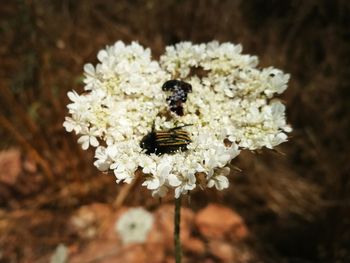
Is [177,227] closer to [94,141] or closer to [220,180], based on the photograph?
[220,180]

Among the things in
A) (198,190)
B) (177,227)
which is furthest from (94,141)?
(198,190)

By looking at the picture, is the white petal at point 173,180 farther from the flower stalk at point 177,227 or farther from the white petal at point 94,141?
the white petal at point 94,141

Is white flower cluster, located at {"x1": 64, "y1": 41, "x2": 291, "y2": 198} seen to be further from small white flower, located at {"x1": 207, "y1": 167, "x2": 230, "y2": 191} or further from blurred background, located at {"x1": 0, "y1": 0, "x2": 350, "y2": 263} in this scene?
blurred background, located at {"x1": 0, "y1": 0, "x2": 350, "y2": 263}

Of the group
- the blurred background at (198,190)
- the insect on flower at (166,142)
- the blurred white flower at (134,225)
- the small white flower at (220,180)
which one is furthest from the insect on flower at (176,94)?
the blurred white flower at (134,225)

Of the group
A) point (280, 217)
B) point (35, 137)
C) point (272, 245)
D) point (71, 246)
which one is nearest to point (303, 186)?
point (280, 217)

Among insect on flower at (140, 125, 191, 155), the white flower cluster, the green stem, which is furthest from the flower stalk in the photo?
insect on flower at (140, 125, 191, 155)

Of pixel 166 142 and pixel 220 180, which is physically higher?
pixel 166 142
